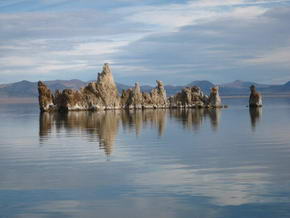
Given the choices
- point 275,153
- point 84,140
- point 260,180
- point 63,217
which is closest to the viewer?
point 63,217

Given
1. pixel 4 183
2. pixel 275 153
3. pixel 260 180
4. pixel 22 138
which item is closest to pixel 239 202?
pixel 260 180

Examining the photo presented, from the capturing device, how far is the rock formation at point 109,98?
351 feet

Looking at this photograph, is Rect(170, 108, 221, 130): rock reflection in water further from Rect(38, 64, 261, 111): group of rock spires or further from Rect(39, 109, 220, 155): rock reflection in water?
Rect(38, 64, 261, 111): group of rock spires

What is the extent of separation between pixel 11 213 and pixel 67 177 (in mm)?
5947

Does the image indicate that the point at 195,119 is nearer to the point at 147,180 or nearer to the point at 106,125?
the point at 106,125

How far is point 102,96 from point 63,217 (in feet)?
311

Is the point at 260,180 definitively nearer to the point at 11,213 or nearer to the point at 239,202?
the point at 239,202

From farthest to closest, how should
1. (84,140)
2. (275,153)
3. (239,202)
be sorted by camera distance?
(84,140)
(275,153)
(239,202)

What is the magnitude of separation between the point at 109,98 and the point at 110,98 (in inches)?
14.4

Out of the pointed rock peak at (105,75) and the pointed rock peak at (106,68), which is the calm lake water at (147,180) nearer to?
the pointed rock peak at (105,75)

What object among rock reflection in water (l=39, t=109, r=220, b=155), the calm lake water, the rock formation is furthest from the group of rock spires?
the calm lake water

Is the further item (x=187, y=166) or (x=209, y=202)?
(x=187, y=166)

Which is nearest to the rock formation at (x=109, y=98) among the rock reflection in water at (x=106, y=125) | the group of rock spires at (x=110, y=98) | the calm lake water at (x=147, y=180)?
the group of rock spires at (x=110, y=98)

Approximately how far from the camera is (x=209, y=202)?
1664cm
